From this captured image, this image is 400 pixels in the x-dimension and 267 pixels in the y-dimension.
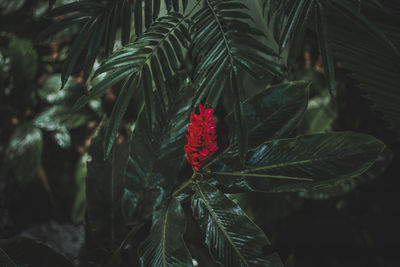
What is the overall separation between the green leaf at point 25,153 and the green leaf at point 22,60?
184 millimetres

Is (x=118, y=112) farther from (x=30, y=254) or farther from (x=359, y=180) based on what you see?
(x=359, y=180)

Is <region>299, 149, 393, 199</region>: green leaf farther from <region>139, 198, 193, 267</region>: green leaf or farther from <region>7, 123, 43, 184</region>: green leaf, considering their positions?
<region>7, 123, 43, 184</region>: green leaf

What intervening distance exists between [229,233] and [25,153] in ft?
2.64

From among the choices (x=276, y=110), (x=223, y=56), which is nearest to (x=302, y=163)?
(x=276, y=110)

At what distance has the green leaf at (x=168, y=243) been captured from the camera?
570 millimetres

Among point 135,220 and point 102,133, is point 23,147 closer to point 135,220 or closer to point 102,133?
point 102,133

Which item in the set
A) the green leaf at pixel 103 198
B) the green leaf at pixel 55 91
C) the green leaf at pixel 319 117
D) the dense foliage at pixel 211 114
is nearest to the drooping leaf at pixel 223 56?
the dense foliage at pixel 211 114

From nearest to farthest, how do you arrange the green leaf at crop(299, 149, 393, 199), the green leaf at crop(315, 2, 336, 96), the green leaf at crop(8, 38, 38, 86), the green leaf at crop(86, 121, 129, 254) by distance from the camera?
the green leaf at crop(315, 2, 336, 96) → the green leaf at crop(86, 121, 129, 254) → the green leaf at crop(299, 149, 393, 199) → the green leaf at crop(8, 38, 38, 86)

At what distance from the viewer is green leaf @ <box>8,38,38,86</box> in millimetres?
1054

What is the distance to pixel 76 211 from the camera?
1.07 m

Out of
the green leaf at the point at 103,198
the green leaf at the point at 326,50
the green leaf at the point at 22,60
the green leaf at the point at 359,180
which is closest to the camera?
the green leaf at the point at 326,50

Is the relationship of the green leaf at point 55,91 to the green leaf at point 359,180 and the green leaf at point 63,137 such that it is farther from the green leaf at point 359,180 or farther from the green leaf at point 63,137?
the green leaf at point 359,180

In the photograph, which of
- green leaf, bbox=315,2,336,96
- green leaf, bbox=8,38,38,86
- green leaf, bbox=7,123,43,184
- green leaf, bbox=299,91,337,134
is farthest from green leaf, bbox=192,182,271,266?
green leaf, bbox=8,38,38,86

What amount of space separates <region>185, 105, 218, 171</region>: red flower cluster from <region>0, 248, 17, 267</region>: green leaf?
410mm
